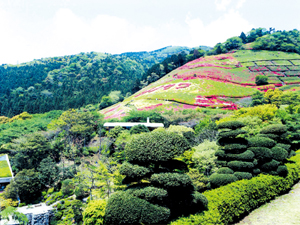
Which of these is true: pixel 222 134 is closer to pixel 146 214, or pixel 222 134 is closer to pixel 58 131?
pixel 146 214

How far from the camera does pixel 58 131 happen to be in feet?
125

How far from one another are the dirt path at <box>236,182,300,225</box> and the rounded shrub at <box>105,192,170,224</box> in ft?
15.1

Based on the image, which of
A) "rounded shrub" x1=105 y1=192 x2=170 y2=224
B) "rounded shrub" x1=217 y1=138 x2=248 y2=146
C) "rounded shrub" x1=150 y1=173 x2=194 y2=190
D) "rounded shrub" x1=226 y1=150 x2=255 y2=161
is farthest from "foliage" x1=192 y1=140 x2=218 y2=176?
"rounded shrub" x1=105 y1=192 x2=170 y2=224

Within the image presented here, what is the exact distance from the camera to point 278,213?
10000mm

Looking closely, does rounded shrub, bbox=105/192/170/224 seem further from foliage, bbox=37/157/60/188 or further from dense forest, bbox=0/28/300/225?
foliage, bbox=37/157/60/188

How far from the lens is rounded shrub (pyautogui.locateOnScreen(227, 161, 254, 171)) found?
1201 centimetres

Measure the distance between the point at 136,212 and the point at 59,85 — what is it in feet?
412

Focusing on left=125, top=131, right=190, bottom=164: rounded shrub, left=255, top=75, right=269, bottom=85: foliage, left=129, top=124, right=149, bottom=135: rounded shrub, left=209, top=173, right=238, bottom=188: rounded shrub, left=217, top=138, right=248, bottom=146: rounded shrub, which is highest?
left=255, top=75, right=269, bottom=85: foliage

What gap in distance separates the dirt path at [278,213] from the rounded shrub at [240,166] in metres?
2.19

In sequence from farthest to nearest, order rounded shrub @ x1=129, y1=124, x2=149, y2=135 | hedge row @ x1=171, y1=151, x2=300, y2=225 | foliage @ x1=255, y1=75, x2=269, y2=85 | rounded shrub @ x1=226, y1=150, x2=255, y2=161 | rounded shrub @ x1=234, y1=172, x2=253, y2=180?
foliage @ x1=255, y1=75, x2=269, y2=85
rounded shrub @ x1=129, y1=124, x2=149, y2=135
rounded shrub @ x1=226, y1=150, x2=255, y2=161
rounded shrub @ x1=234, y1=172, x2=253, y2=180
hedge row @ x1=171, y1=151, x2=300, y2=225

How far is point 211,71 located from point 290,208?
62.8 m

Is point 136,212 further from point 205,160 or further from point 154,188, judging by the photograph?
point 205,160

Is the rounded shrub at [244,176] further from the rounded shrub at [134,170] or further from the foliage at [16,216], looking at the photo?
the foliage at [16,216]

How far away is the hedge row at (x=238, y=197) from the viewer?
8570 millimetres
